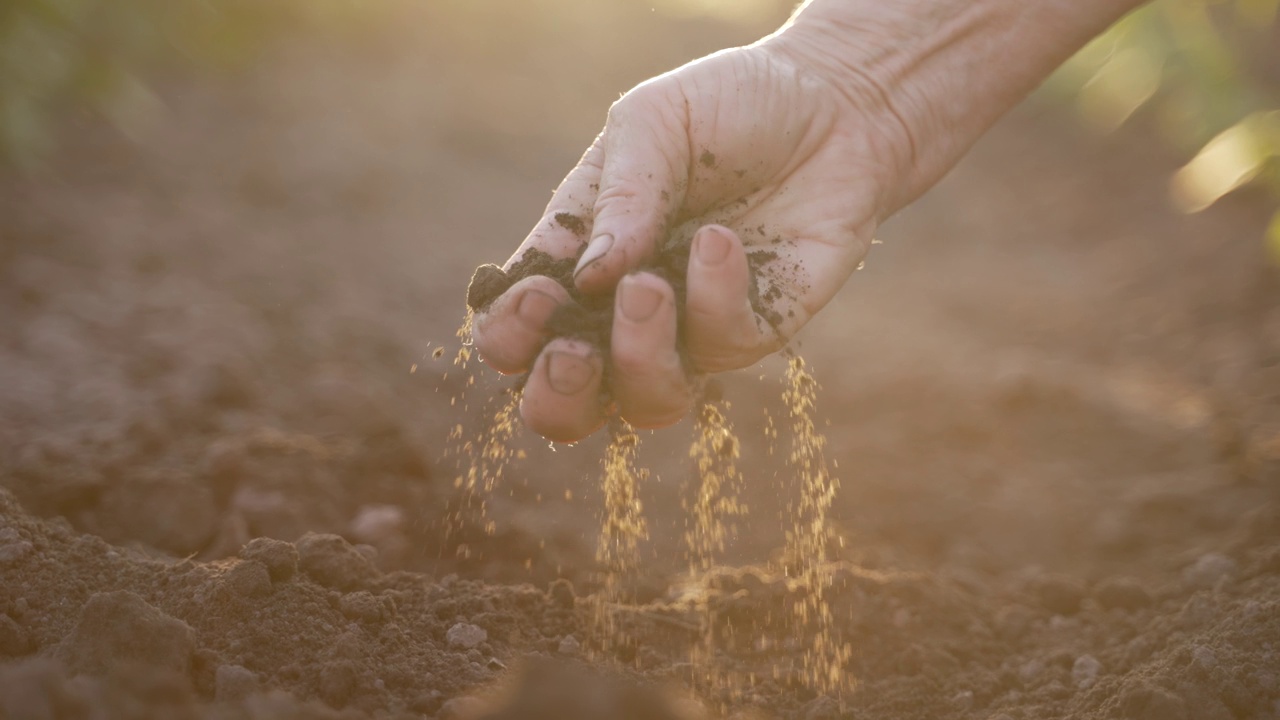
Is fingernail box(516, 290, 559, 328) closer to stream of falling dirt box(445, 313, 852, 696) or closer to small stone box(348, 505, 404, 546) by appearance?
stream of falling dirt box(445, 313, 852, 696)

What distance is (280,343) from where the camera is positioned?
11.6ft

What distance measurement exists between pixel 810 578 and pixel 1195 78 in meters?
5.63

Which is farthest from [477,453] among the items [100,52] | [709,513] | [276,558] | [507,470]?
[100,52]

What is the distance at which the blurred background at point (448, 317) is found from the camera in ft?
8.46

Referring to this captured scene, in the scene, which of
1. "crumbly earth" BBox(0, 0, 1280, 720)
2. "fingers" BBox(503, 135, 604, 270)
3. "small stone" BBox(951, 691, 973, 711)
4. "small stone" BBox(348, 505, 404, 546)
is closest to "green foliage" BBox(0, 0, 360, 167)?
"crumbly earth" BBox(0, 0, 1280, 720)

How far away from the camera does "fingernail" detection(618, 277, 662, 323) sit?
61.7 inches

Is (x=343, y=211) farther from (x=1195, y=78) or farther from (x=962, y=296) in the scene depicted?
(x=1195, y=78)

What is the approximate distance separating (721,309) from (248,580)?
0.97 meters

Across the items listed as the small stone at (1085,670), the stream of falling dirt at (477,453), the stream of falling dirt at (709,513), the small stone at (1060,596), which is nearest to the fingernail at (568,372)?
the stream of falling dirt at (477,453)

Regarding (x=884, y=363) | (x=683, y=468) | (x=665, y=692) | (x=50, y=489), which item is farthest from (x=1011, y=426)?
(x=50, y=489)

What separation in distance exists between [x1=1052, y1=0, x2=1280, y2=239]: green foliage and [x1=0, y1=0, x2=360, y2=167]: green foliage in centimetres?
461

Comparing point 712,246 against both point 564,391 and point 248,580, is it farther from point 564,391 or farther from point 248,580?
point 248,580

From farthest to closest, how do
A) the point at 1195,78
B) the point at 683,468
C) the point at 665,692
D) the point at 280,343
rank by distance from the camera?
the point at 1195,78 → the point at 280,343 → the point at 683,468 → the point at 665,692

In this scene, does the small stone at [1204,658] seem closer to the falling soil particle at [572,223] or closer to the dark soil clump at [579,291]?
the dark soil clump at [579,291]
